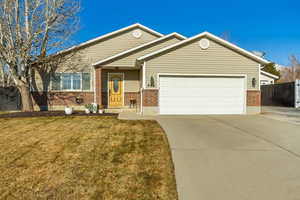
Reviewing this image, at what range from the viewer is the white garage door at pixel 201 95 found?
32.7 feet

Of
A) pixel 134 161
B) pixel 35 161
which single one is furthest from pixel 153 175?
pixel 35 161

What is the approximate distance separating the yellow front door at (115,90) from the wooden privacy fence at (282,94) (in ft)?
43.7

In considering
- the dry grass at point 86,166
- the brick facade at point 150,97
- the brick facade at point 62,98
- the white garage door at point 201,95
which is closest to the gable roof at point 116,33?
the brick facade at point 62,98

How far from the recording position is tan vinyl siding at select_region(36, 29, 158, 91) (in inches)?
486

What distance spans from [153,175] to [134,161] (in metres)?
0.67

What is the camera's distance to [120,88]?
12828 millimetres

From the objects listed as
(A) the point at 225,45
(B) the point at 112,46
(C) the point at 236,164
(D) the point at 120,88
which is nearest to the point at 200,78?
(A) the point at 225,45

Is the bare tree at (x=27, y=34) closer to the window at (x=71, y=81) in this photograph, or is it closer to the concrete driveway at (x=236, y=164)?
the window at (x=71, y=81)

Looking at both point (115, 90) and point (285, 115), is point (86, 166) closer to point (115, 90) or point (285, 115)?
point (115, 90)

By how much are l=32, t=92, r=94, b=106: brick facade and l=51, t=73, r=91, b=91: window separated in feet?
1.13

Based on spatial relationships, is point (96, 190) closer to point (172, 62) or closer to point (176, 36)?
point (172, 62)

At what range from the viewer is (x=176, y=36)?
1347 cm

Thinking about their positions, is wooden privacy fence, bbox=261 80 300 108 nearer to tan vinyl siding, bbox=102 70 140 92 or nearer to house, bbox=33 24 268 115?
house, bbox=33 24 268 115

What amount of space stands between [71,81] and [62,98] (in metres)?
1.25
